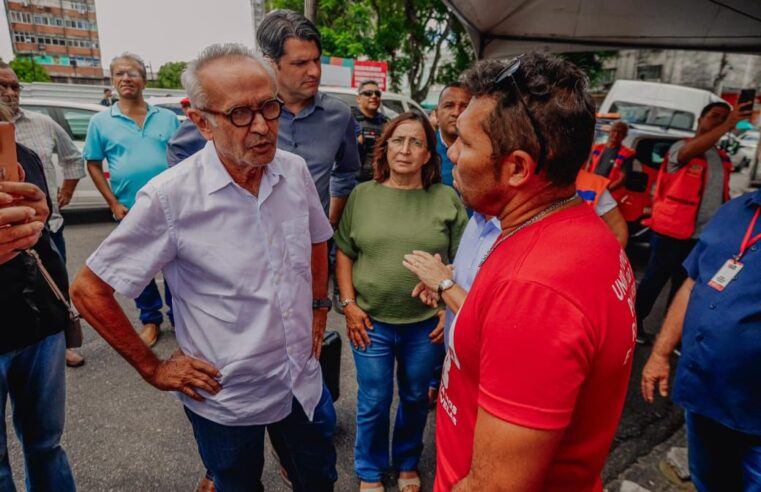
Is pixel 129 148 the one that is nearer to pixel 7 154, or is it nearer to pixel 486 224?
pixel 7 154

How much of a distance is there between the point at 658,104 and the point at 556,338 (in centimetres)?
1367

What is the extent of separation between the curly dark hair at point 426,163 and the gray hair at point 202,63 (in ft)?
2.97

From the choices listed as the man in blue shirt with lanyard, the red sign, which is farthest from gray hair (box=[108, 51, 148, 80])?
the red sign

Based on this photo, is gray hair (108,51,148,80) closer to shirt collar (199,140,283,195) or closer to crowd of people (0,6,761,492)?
crowd of people (0,6,761,492)

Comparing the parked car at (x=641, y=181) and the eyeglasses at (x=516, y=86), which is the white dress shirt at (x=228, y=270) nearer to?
the eyeglasses at (x=516, y=86)

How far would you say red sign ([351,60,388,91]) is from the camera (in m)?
13.2

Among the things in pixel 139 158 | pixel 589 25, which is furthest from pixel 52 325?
pixel 589 25

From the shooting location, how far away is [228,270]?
1431 mm

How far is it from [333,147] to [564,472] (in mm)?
1940

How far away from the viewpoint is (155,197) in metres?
1.34

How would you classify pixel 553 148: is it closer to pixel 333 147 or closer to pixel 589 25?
pixel 333 147

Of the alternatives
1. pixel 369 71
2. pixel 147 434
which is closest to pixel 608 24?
pixel 147 434

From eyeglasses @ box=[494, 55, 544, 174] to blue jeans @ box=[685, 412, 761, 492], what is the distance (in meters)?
1.51

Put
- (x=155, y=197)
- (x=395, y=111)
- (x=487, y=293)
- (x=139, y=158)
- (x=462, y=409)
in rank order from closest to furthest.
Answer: (x=487, y=293) → (x=462, y=409) → (x=155, y=197) → (x=139, y=158) → (x=395, y=111)
